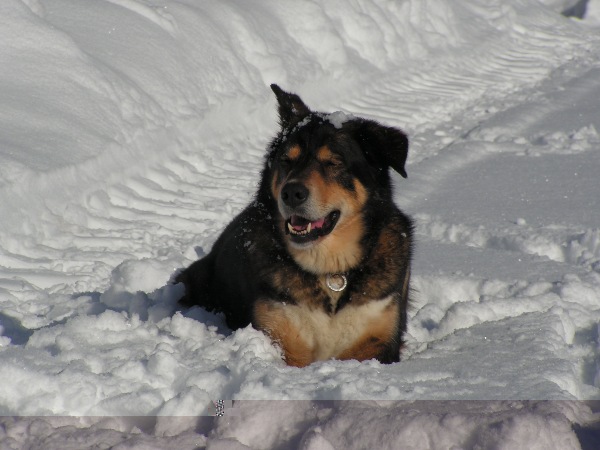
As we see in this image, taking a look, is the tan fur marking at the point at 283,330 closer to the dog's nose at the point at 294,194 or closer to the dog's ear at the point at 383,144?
the dog's nose at the point at 294,194

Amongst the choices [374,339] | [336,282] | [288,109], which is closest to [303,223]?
[336,282]

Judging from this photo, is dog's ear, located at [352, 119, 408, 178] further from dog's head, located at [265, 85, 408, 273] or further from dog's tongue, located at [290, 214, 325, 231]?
dog's tongue, located at [290, 214, 325, 231]

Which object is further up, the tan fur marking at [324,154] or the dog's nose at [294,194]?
the tan fur marking at [324,154]

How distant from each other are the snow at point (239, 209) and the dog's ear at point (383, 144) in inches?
6.8

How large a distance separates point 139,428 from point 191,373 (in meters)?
0.43

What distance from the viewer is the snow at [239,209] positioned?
3400 mm

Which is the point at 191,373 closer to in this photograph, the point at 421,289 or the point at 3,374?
the point at 3,374

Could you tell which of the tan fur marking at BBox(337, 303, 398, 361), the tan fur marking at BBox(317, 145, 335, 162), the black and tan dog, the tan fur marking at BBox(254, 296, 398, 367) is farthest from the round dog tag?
the tan fur marking at BBox(317, 145, 335, 162)

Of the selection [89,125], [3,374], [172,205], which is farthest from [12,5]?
[3,374]

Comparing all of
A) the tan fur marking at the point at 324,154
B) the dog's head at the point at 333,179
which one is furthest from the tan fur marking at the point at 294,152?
the tan fur marking at the point at 324,154

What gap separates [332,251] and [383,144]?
25.6 inches

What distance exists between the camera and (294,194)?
4328mm

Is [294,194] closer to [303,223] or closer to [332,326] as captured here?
[303,223]

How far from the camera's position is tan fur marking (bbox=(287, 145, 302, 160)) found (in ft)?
15.1
